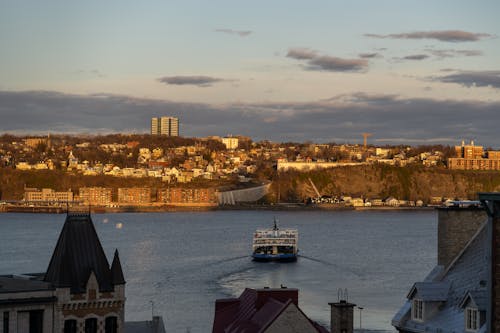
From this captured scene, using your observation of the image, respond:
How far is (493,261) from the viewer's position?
899cm

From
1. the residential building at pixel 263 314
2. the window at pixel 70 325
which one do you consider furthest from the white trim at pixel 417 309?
the window at pixel 70 325

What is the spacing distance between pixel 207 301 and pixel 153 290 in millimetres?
6398

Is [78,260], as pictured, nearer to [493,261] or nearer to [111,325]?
[111,325]

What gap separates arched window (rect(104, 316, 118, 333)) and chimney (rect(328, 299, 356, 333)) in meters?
4.12

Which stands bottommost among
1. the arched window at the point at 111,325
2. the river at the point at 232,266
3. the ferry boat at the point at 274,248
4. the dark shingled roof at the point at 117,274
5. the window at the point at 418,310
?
the river at the point at 232,266

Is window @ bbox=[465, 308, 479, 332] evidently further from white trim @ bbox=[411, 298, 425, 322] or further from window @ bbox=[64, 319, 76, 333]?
window @ bbox=[64, 319, 76, 333]

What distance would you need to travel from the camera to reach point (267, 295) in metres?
16.8

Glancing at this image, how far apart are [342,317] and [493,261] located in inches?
240

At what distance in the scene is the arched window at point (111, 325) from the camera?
676 inches

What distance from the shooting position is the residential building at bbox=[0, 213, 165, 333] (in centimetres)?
1667

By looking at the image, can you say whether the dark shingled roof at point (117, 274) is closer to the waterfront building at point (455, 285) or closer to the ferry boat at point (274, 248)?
the waterfront building at point (455, 285)

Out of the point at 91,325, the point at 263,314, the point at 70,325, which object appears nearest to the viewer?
the point at 263,314

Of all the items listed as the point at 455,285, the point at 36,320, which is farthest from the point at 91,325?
the point at 455,285

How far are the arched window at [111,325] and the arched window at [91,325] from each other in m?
0.19
